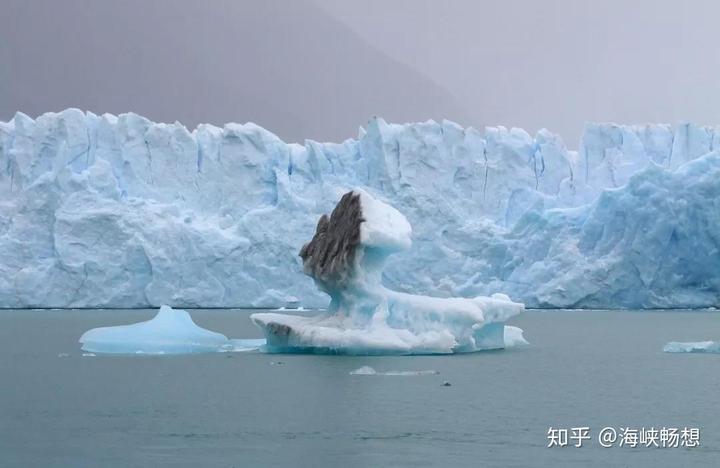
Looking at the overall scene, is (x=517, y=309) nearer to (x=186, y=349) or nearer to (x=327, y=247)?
(x=327, y=247)

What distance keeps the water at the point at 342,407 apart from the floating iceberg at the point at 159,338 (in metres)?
0.26

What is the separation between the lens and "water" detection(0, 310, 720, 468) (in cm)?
927

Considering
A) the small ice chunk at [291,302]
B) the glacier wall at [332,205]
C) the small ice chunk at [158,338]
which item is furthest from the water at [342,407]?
the small ice chunk at [291,302]

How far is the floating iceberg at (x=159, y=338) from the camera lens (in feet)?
62.4

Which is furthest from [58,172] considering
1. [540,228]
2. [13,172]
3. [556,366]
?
[556,366]

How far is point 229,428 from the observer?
35.8 ft

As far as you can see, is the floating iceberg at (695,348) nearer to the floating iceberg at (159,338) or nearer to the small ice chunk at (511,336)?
the small ice chunk at (511,336)

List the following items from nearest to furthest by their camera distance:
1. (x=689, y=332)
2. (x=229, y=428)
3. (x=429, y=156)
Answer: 1. (x=229, y=428)
2. (x=689, y=332)
3. (x=429, y=156)

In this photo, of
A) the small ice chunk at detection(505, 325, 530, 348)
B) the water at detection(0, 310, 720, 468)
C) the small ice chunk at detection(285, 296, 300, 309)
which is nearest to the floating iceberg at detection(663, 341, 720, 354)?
the water at detection(0, 310, 720, 468)

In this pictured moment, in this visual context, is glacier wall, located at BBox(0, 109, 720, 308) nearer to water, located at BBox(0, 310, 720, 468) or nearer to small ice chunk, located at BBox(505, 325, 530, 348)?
small ice chunk, located at BBox(505, 325, 530, 348)

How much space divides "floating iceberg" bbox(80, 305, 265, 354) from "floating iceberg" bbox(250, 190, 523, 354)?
5.66ft

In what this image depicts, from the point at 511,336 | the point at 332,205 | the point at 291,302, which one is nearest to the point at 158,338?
the point at 511,336

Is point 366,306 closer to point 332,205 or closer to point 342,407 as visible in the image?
point 342,407

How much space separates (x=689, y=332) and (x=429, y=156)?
38.1 feet
